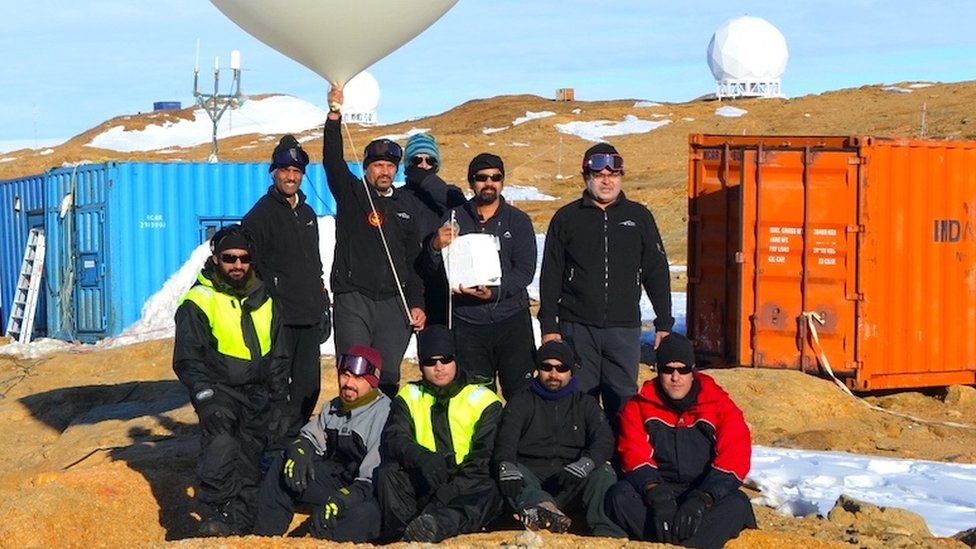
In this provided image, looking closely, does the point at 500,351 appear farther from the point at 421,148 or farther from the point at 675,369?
the point at 421,148

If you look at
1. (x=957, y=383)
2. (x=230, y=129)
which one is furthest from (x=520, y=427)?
(x=230, y=129)

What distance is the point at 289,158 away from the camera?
7.55m

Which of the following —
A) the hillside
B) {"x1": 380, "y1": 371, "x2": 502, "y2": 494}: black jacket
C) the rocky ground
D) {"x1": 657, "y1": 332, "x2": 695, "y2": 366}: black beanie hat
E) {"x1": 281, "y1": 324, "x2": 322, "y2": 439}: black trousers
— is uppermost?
the hillside

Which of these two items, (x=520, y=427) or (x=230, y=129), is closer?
(x=520, y=427)

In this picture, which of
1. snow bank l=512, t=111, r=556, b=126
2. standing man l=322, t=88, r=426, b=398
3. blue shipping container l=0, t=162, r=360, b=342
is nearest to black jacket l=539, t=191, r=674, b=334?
standing man l=322, t=88, r=426, b=398

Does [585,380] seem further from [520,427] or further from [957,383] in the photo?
[957,383]

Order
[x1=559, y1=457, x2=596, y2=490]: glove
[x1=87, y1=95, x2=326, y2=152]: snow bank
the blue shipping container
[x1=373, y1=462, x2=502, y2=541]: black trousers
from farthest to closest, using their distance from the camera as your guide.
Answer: [x1=87, y1=95, x2=326, y2=152]: snow bank
the blue shipping container
[x1=559, y1=457, x2=596, y2=490]: glove
[x1=373, y1=462, x2=502, y2=541]: black trousers

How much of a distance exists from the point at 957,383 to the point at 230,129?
56.4 meters

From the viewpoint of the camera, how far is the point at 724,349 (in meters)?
13.3

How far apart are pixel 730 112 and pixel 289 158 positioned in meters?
42.8

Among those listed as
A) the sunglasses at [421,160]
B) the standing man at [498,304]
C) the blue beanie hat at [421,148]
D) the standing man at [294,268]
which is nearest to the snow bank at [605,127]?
the blue beanie hat at [421,148]

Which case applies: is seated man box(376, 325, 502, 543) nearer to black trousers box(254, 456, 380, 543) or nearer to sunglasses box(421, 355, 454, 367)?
sunglasses box(421, 355, 454, 367)

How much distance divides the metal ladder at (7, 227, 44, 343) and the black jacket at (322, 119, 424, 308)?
1232 centimetres

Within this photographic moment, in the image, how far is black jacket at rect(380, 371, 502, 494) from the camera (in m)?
6.82
